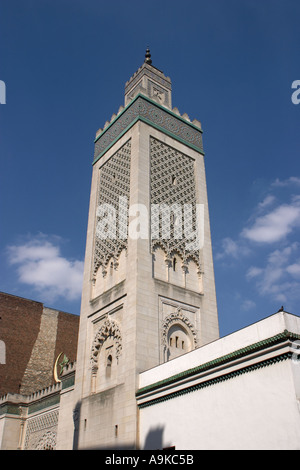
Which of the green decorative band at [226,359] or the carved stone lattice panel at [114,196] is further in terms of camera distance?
the carved stone lattice panel at [114,196]

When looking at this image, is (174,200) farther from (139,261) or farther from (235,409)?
(235,409)

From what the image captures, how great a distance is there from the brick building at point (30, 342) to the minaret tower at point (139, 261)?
867 centimetres

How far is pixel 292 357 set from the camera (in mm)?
9016

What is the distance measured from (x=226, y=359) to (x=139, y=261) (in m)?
5.23

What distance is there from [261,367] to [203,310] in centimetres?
614

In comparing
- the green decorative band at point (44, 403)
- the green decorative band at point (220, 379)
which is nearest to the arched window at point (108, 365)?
→ the green decorative band at point (220, 379)

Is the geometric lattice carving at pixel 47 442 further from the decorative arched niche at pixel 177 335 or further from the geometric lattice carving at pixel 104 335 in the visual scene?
the decorative arched niche at pixel 177 335

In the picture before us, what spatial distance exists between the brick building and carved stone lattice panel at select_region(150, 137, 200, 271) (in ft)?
39.3

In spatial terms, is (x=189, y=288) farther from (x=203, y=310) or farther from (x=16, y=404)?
(x=16, y=404)

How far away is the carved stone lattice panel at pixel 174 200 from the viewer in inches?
631

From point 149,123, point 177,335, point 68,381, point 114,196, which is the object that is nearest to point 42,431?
point 68,381
